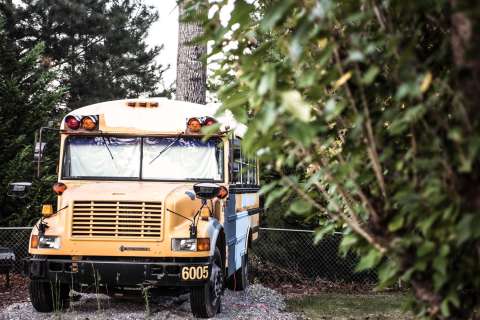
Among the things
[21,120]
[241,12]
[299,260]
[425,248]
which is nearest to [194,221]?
[241,12]

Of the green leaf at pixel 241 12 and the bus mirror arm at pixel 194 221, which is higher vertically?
the green leaf at pixel 241 12

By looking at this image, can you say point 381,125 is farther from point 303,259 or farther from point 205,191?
point 303,259

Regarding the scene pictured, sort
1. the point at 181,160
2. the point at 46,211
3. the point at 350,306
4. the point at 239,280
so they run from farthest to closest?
1. the point at 239,280
2. the point at 350,306
3. the point at 181,160
4. the point at 46,211

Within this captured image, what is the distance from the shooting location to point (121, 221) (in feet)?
19.9

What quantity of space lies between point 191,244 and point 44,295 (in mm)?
1738

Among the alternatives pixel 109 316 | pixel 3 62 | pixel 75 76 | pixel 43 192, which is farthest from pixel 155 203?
pixel 75 76

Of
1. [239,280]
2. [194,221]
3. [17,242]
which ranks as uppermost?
[194,221]

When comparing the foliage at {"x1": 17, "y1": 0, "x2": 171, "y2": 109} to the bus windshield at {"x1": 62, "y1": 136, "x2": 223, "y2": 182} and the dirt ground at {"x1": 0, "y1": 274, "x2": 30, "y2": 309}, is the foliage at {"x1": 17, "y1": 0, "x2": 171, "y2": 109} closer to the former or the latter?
the dirt ground at {"x1": 0, "y1": 274, "x2": 30, "y2": 309}

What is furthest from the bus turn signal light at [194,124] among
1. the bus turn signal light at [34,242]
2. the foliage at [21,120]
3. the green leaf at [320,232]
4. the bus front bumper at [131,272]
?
the foliage at [21,120]

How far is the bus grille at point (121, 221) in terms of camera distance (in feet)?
19.8

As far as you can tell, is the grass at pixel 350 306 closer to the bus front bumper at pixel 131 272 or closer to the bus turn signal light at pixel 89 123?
the bus front bumper at pixel 131 272

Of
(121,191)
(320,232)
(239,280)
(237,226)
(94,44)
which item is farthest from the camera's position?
(94,44)

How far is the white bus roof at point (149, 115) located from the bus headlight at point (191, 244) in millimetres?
1283

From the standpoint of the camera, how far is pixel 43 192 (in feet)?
38.8
